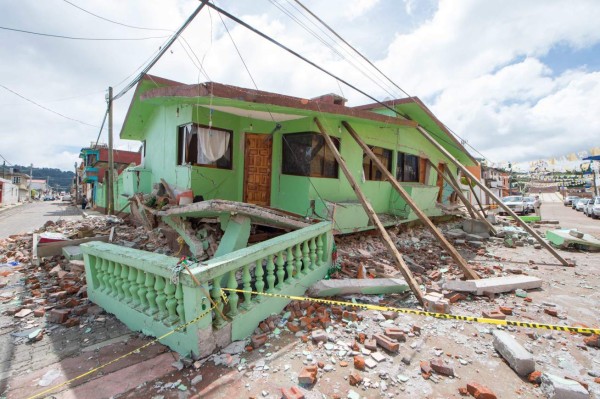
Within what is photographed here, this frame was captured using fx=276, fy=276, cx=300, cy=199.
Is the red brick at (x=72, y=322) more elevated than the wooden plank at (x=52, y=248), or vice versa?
the wooden plank at (x=52, y=248)

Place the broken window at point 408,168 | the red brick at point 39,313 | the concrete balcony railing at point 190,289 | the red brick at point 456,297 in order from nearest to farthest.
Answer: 1. the concrete balcony railing at point 190,289
2. the red brick at point 39,313
3. the red brick at point 456,297
4. the broken window at point 408,168

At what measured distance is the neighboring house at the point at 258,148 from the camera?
6447mm

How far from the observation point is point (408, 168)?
1139cm

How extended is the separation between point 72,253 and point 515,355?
27.9 feet

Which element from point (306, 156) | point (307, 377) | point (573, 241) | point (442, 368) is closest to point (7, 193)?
point (306, 156)

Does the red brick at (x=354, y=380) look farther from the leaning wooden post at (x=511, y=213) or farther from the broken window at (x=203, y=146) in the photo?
the leaning wooden post at (x=511, y=213)

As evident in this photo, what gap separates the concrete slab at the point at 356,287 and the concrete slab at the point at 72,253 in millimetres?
5782

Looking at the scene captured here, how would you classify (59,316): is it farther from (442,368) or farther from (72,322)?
(442,368)

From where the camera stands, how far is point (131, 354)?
303 cm

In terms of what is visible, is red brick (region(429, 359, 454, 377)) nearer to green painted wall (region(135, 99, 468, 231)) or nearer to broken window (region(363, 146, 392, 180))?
green painted wall (region(135, 99, 468, 231))

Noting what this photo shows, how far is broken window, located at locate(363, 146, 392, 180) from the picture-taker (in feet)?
30.1

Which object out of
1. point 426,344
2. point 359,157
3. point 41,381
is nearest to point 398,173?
point 359,157

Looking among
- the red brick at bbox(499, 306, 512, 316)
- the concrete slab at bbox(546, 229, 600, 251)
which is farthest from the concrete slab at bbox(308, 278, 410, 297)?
the concrete slab at bbox(546, 229, 600, 251)

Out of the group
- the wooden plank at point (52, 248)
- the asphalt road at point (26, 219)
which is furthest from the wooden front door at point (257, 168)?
the asphalt road at point (26, 219)
